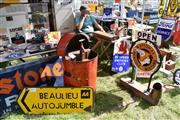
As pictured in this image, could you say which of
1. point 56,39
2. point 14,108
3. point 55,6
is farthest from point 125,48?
point 14,108

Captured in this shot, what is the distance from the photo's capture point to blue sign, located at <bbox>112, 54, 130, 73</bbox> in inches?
170

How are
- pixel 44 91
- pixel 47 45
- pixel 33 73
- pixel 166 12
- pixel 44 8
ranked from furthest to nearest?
pixel 166 12 → pixel 44 8 → pixel 47 45 → pixel 33 73 → pixel 44 91

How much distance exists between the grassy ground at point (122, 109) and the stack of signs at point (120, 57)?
1.89 ft

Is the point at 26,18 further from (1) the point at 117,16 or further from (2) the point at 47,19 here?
(1) the point at 117,16

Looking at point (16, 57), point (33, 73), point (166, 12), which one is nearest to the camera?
point (33, 73)

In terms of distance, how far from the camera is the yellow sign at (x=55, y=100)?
299cm

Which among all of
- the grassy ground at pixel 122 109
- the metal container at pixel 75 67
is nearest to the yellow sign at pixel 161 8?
the grassy ground at pixel 122 109

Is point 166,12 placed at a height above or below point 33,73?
above

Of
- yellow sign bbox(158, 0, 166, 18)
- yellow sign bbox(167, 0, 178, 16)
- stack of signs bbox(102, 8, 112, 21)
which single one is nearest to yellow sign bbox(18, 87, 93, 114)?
stack of signs bbox(102, 8, 112, 21)

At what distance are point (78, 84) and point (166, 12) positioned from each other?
4.08 meters

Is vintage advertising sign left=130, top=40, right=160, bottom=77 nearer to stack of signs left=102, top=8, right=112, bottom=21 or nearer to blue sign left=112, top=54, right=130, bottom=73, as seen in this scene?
blue sign left=112, top=54, right=130, bottom=73

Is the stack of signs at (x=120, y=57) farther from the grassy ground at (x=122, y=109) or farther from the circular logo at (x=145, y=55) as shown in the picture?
the circular logo at (x=145, y=55)

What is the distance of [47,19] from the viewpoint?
A: 490 cm

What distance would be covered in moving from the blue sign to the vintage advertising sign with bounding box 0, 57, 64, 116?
1263mm
